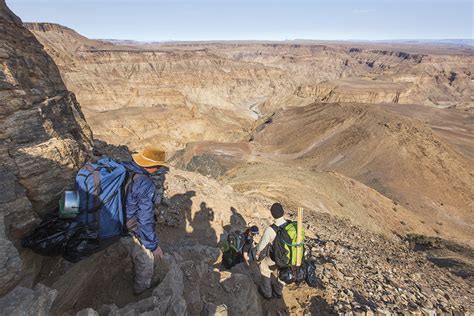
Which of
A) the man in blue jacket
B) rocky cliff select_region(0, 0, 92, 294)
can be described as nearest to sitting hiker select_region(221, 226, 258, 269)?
the man in blue jacket

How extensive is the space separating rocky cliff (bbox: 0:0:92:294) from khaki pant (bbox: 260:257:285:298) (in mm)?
3449

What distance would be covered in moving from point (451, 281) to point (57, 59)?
280 ft

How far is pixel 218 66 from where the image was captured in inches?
4592

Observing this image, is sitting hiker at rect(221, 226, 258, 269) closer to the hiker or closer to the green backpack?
the hiker

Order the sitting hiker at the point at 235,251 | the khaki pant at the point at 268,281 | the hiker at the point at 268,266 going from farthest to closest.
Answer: the sitting hiker at the point at 235,251 < the khaki pant at the point at 268,281 < the hiker at the point at 268,266

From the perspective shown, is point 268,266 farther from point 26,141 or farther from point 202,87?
point 202,87

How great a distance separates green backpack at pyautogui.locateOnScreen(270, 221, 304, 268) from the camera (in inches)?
195

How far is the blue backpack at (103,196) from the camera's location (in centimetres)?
346

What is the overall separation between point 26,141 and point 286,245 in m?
4.57

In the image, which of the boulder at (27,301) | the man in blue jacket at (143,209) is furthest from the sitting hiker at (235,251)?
the boulder at (27,301)

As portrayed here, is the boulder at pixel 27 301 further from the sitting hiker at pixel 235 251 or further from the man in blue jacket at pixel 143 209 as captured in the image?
the sitting hiker at pixel 235 251

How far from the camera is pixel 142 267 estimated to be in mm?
4031

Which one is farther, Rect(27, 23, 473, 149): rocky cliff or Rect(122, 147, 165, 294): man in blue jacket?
Rect(27, 23, 473, 149): rocky cliff

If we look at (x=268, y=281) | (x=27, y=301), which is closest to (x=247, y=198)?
(x=268, y=281)
